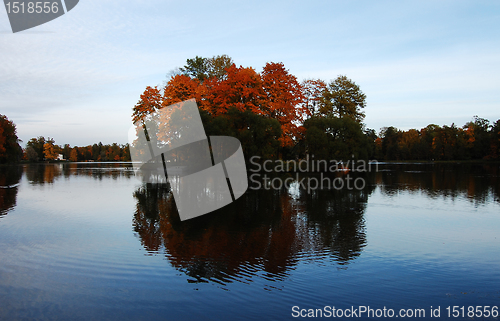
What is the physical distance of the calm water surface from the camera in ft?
23.6

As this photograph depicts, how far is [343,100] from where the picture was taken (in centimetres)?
5372

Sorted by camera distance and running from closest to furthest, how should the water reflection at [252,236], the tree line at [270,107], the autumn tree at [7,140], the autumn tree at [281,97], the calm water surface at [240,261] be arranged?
the calm water surface at [240,261] < the water reflection at [252,236] < the tree line at [270,107] < the autumn tree at [281,97] < the autumn tree at [7,140]

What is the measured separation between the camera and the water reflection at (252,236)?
30.9 ft

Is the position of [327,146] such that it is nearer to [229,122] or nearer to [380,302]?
[229,122]

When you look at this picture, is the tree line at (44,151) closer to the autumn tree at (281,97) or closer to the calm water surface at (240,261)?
the autumn tree at (281,97)

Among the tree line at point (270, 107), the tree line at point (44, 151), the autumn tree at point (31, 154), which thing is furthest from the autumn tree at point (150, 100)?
the autumn tree at point (31, 154)

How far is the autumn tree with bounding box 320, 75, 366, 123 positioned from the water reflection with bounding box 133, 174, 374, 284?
1299 inches

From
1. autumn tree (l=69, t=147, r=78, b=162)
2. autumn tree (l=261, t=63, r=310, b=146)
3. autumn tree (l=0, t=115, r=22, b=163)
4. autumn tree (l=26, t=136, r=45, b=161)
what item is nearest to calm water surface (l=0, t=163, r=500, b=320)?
autumn tree (l=261, t=63, r=310, b=146)

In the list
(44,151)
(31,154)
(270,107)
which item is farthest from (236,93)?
(44,151)

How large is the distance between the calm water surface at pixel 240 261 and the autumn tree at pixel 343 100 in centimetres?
3518

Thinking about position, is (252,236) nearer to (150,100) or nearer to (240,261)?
(240,261)

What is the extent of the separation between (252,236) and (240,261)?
2.99 meters

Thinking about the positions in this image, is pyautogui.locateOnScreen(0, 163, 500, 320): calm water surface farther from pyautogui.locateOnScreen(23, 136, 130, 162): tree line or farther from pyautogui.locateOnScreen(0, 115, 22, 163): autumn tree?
pyautogui.locateOnScreen(23, 136, 130, 162): tree line

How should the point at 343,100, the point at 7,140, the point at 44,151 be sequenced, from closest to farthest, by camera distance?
the point at 343,100 → the point at 7,140 → the point at 44,151
